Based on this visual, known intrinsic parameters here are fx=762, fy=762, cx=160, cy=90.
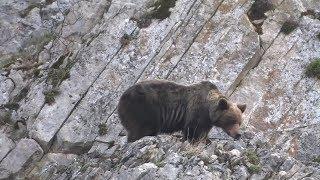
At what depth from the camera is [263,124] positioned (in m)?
A: 18.5

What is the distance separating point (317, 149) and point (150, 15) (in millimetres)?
6253

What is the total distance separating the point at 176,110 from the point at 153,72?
407 centimetres

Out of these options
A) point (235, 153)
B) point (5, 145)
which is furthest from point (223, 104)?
point (5, 145)

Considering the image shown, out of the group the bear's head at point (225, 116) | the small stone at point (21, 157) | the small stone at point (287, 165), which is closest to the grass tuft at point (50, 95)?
the small stone at point (21, 157)

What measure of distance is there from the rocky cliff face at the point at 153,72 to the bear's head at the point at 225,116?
593mm

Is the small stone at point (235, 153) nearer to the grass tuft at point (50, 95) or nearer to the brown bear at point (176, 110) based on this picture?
the brown bear at point (176, 110)

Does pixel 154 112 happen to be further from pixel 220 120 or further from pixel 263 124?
pixel 263 124

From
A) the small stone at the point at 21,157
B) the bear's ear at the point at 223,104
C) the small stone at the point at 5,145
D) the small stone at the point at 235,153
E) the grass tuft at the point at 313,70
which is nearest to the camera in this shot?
the small stone at the point at 235,153

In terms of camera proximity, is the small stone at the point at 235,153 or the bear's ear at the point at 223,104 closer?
the small stone at the point at 235,153

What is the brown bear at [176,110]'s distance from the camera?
15.6 m

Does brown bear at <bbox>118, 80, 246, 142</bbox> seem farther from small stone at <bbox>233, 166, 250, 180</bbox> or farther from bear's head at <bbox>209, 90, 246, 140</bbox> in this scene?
small stone at <bbox>233, 166, 250, 180</bbox>

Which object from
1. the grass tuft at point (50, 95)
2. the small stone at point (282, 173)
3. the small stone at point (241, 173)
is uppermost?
the small stone at point (282, 173)

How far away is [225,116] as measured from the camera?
1570 centimetres

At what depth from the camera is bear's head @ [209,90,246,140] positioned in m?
15.6
